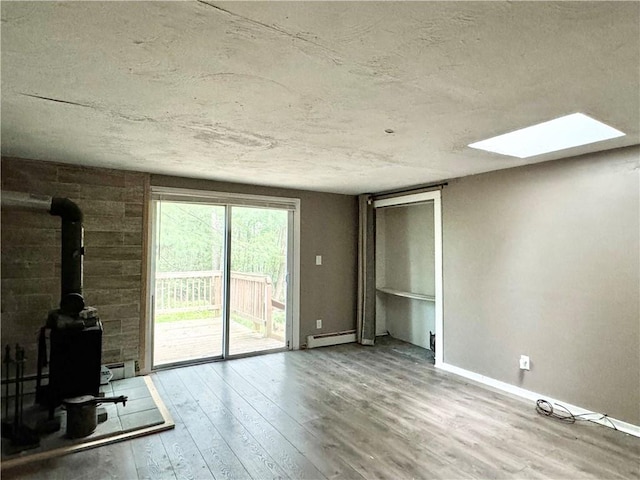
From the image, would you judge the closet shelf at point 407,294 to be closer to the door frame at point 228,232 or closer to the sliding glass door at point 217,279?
the door frame at point 228,232

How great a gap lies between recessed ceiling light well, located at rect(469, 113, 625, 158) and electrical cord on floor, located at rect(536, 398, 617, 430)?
6.91ft

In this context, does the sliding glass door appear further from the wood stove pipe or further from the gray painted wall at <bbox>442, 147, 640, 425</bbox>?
the gray painted wall at <bbox>442, 147, 640, 425</bbox>

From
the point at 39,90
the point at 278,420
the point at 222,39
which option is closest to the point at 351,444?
the point at 278,420

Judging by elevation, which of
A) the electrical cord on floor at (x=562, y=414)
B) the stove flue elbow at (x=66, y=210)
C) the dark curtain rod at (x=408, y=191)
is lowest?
the electrical cord on floor at (x=562, y=414)

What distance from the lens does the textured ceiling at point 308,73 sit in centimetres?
121

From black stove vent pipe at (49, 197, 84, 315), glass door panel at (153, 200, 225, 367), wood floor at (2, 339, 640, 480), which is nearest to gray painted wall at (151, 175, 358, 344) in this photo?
glass door panel at (153, 200, 225, 367)

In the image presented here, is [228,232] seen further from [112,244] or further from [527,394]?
[527,394]

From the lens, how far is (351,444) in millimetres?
2467

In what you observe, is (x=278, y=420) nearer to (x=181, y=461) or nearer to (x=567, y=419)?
(x=181, y=461)

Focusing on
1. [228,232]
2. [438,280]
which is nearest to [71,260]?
[228,232]

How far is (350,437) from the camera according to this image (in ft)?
8.40

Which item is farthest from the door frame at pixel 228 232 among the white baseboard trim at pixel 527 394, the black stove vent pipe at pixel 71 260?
the white baseboard trim at pixel 527 394

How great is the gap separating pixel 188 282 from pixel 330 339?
2.12 metres

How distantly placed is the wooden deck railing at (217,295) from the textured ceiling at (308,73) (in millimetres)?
1705
